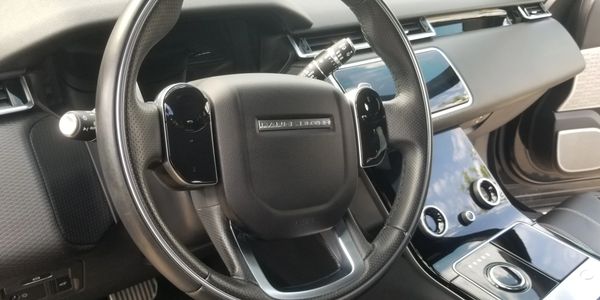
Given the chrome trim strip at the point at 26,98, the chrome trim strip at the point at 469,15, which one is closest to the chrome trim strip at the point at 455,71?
the chrome trim strip at the point at 469,15

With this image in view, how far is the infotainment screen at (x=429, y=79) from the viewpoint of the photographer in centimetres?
123

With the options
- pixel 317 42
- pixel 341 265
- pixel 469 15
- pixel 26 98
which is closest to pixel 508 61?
pixel 469 15

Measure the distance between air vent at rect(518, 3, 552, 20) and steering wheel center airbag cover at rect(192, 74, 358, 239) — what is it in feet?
3.17

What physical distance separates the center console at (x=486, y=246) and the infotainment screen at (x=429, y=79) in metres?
0.10

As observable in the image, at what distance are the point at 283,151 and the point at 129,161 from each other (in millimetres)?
245

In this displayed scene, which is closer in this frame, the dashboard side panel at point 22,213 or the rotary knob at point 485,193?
the dashboard side panel at point 22,213

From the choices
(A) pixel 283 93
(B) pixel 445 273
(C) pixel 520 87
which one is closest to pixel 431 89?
(C) pixel 520 87

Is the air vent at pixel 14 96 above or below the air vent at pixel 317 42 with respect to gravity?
above

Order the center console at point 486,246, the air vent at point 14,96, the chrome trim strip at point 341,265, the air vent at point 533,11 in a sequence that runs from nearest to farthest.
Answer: the chrome trim strip at point 341,265
the air vent at point 14,96
the center console at point 486,246
the air vent at point 533,11

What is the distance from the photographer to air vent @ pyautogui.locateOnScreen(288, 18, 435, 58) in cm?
124

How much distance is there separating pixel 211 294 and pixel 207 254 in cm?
33

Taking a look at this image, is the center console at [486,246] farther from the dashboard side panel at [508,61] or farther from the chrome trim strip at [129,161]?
the chrome trim strip at [129,161]

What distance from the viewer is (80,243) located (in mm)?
912

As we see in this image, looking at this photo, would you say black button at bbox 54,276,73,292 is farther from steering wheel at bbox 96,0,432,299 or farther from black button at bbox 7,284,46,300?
steering wheel at bbox 96,0,432,299
